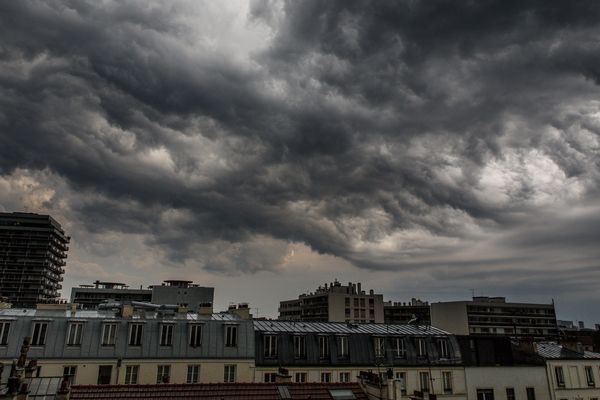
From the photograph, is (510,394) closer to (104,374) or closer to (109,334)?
(104,374)

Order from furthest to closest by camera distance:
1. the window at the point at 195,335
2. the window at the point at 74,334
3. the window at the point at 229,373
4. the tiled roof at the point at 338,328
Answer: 1. the tiled roof at the point at 338,328
2. the window at the point at 195,335
3. the window at the point at 229,373
4. the window at the point at 74,334

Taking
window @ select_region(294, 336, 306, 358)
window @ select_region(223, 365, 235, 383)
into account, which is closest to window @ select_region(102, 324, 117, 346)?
window @ select_region(223, 365, 235, 383)

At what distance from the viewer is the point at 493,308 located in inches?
5876

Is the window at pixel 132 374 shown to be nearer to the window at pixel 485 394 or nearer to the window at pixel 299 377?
the window at pixel 299 377

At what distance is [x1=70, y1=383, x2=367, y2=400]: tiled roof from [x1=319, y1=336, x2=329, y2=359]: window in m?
16.8

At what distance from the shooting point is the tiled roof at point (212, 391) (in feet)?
77.5

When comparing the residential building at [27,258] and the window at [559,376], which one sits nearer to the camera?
the window at [559,376]

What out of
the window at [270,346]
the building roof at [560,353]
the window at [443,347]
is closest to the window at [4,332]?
the window at [270,346]

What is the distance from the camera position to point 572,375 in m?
49.5

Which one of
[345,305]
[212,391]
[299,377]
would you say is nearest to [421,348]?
[299,377]

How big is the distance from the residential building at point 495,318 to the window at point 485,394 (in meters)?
102

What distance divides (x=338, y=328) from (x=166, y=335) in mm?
19239

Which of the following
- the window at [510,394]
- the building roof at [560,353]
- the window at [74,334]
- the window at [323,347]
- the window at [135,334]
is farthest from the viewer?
the building roof at [560,353]

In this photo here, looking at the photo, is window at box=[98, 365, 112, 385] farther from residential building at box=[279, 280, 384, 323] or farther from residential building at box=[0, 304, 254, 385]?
residential building at box=[279, 280, 384, 323]
